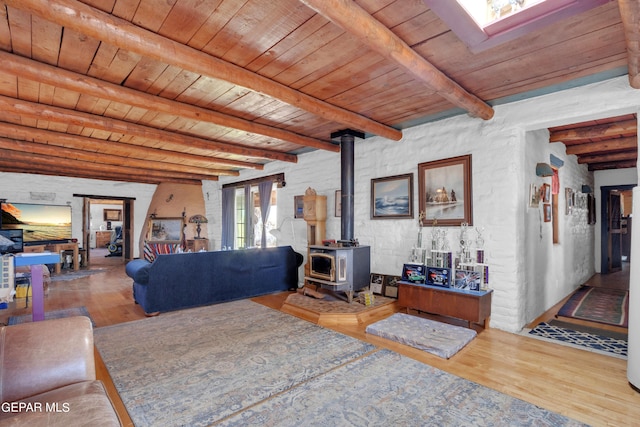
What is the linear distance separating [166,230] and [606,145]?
9742mm

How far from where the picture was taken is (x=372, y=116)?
4.04m

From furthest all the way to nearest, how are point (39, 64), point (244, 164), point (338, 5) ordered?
point (244, 164) < point (39, 64) < point (338, 5)

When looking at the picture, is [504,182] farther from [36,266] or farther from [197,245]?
[197,245]

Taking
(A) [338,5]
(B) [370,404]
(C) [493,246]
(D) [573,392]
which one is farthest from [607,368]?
(A) [338,5]

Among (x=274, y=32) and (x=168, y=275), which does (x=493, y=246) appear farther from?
(x=168, y=275)

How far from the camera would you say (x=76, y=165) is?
6574 mm

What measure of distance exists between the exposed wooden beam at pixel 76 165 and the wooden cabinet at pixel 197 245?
5.68 ft

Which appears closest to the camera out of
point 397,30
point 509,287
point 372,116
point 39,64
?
point 397,30

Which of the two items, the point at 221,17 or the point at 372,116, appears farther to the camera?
the point at 372,116

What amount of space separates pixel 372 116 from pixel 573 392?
3254 mm

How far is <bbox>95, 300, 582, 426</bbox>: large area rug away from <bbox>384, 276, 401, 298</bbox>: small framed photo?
143 centimetres

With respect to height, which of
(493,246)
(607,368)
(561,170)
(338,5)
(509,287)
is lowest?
(607,368)

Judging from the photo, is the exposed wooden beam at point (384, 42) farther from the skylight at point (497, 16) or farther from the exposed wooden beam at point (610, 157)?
the exposed wooden beam at point (610, 157)

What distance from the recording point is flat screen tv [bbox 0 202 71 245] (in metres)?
7.38
